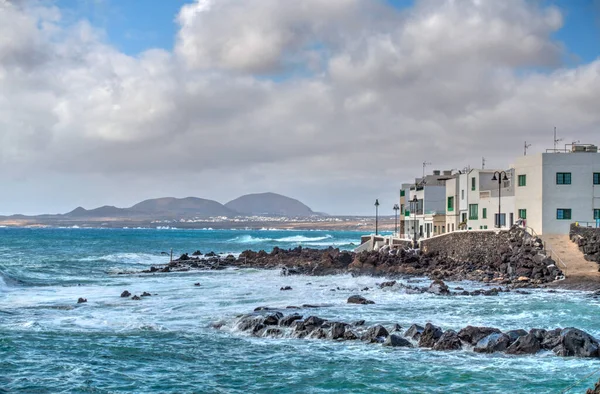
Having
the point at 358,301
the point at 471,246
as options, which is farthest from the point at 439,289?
the point at 471,246

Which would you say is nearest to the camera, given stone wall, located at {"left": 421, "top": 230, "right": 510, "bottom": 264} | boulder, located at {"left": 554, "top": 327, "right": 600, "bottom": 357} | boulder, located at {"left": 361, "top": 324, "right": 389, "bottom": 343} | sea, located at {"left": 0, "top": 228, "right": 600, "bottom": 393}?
sea, located at {"left": 0, "top": 228, "right": 600, "bottom": 393}

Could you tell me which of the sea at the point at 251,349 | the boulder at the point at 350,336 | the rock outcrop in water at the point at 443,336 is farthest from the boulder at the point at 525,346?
the boulder at the point at 350,336

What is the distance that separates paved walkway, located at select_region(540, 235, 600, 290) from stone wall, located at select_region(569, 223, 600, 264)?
0.27 m

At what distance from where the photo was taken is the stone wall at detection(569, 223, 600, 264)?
37.4m

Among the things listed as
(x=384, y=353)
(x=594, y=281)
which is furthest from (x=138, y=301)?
(x=594, y=281)

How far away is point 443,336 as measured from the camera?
61.3 feet

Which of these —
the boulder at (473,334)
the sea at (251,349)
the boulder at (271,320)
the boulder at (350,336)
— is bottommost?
the sea at (251,349)

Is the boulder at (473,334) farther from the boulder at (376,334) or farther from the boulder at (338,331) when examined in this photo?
the boulder at (338,331)

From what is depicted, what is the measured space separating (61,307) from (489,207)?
33.9 metres

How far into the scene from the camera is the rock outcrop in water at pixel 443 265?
119 feet

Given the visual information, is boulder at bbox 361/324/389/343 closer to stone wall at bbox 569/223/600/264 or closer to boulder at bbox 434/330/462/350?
boulder at bbox 434/330/462/350

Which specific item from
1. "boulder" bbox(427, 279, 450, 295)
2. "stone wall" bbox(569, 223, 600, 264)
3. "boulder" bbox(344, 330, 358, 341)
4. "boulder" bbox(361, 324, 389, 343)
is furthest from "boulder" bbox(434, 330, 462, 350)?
"stone wall" bbox(569, 223, 600, 264)

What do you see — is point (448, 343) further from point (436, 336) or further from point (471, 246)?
point (471, 246)

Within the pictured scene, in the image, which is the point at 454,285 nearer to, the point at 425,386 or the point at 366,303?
the point at 366,303
